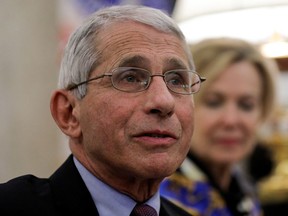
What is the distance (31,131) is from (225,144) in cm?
179

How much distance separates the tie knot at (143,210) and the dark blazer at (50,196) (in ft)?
0.38

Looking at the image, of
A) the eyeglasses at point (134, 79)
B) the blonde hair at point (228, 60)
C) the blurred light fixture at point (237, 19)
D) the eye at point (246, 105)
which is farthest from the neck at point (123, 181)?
the blurred light fixture at point (237, 19)

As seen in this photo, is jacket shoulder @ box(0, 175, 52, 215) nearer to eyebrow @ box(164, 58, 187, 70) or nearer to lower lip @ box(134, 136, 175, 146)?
lower lip @ box(134, 136, 175, 146)

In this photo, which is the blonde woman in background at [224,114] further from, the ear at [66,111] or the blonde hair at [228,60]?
the ear at [66,111]

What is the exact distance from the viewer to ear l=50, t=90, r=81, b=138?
199cm

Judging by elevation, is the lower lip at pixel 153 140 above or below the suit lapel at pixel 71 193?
above

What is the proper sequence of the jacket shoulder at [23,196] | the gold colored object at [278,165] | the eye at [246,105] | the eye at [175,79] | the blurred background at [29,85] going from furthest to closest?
the gold colored object at [278,165]
the blurred background at [29,85]
the eye at [246,105]
the eye at [175,79]
the jacket shoulder at [23,196]

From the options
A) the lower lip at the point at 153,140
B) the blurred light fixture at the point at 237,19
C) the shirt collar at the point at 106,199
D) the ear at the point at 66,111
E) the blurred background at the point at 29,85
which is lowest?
the blurred background at the point at 29,85

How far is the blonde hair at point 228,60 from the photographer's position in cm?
329

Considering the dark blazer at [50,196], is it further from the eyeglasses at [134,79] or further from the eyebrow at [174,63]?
the eyebrow at [174,63]

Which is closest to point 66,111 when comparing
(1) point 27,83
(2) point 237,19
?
(2) point 237,19

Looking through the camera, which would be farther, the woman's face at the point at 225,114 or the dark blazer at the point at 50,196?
the woman's face at the point at 225,114

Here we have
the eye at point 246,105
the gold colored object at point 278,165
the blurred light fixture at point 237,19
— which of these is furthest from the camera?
the gold colored object at point 278,165

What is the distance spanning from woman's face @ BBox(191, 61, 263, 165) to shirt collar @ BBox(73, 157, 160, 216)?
140 centimetres
